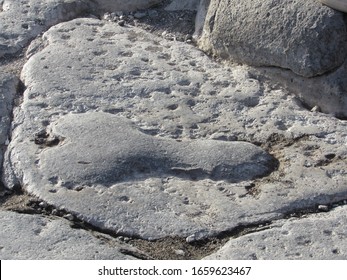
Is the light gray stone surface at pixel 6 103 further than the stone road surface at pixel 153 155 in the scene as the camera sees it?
Yes

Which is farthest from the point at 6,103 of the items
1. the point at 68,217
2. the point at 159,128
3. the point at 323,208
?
the point at 323,208

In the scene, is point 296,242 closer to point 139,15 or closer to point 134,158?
point 134,158

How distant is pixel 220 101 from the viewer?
329 cm

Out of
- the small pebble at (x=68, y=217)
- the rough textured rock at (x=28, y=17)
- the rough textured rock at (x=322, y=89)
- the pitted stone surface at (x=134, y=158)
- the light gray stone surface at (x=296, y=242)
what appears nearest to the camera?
the light gray stone surface at (x=296, y=242)

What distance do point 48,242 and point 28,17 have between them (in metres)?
1.34

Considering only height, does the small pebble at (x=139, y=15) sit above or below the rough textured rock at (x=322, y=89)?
below

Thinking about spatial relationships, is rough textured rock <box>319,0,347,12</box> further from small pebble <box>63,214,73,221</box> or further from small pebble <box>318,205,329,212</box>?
small pebble <box>63,214,73,221</box>

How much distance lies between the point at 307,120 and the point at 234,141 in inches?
11.4

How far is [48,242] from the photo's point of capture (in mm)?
2676


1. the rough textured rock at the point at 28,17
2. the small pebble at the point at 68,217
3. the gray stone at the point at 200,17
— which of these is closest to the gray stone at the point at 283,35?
the gray stone at the point at 200,17

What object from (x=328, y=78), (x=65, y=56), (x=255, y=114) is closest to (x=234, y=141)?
(x=255, y=114)

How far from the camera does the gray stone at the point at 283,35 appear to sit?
332cm

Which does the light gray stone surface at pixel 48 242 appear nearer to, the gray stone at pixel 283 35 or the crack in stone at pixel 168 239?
the crack in stone at pixel 168 239

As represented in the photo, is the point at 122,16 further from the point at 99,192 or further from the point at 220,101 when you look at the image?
the point at 99,192
